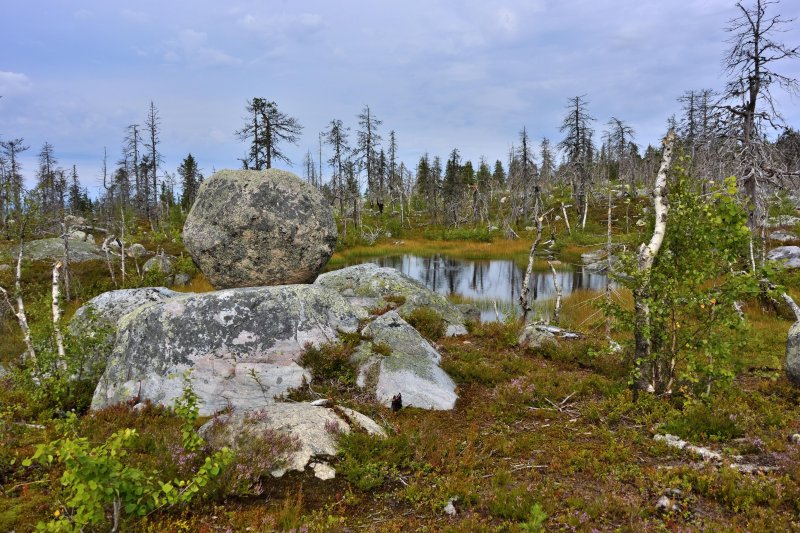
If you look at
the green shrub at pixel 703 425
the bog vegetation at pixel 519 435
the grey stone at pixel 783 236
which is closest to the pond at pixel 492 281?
the bog vegetation at pixel 519 435

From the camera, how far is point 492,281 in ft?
103

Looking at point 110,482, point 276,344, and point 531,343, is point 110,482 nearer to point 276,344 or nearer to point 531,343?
point 276,344

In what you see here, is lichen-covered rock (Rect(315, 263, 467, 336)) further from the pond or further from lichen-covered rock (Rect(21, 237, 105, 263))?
lichen-covered rock (Rect(21, 237, 105, 263))

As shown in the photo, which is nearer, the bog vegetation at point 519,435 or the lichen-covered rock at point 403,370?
the bog vegetation at point 519,435

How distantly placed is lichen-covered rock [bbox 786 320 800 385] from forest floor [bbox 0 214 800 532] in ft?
0.70

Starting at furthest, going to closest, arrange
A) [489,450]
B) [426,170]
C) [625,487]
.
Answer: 1. [426,170]
2. [489,450]
3. [625,487]

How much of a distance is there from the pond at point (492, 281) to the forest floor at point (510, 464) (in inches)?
425

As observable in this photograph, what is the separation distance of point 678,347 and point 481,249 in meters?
Result: 40.4

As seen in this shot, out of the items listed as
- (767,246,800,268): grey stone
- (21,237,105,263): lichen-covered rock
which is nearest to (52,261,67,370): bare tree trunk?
(21,237,105,263): lichen-covered rock

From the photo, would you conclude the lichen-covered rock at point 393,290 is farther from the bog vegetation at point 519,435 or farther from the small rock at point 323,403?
the small rock at point 323,403

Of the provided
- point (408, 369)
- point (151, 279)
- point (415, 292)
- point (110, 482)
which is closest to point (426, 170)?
point (151, 279)

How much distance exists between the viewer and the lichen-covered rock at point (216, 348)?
29.6 feet

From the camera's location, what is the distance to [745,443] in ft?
21.4

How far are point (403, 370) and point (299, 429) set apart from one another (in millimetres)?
3358
